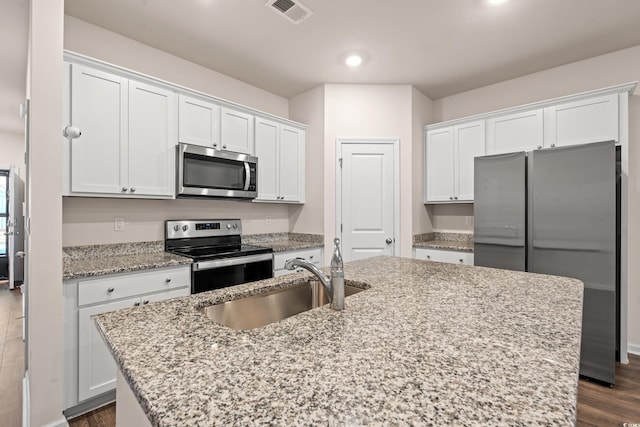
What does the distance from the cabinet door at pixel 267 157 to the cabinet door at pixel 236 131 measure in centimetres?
11

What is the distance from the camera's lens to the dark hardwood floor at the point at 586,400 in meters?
1.87

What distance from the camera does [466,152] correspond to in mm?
3420

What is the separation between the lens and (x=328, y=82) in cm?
355

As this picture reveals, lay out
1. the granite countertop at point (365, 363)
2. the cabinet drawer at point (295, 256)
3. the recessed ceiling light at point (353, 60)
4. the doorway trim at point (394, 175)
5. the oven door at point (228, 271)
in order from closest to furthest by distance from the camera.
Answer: the granite countertop at point (365, 363)
the oven door at point (228, 271)
the recessed ceiling light at point (353, 60)
the cabinet drawer at point (295, 256)
the doorway trim at point (394, 175)

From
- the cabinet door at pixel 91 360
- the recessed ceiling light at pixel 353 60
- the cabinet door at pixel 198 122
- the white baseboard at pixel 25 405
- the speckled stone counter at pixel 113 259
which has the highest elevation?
the recessed ceiling light at pixel 353 60

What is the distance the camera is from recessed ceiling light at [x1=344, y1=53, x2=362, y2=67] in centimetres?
294

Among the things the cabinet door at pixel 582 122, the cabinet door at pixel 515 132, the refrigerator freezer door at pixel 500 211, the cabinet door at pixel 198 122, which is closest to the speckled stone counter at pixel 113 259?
the cabinet door at pixel 198 122

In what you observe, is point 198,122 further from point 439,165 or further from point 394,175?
point 439,165

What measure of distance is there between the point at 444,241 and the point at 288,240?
194 centimetres

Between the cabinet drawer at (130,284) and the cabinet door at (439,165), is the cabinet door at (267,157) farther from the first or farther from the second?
the cabinet door at (439,165)

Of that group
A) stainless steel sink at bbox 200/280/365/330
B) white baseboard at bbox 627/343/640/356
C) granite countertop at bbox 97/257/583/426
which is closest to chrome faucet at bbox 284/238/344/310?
granite countertop at bbox 97/257/583/426

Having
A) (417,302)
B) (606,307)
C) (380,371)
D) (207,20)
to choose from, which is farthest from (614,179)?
(207,20)

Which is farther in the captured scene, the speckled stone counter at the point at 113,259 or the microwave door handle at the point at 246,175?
the microwave door handle at the point at 246,175

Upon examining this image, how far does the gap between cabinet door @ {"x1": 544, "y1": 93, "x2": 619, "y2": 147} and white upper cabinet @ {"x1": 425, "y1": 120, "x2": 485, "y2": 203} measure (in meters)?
0.60
